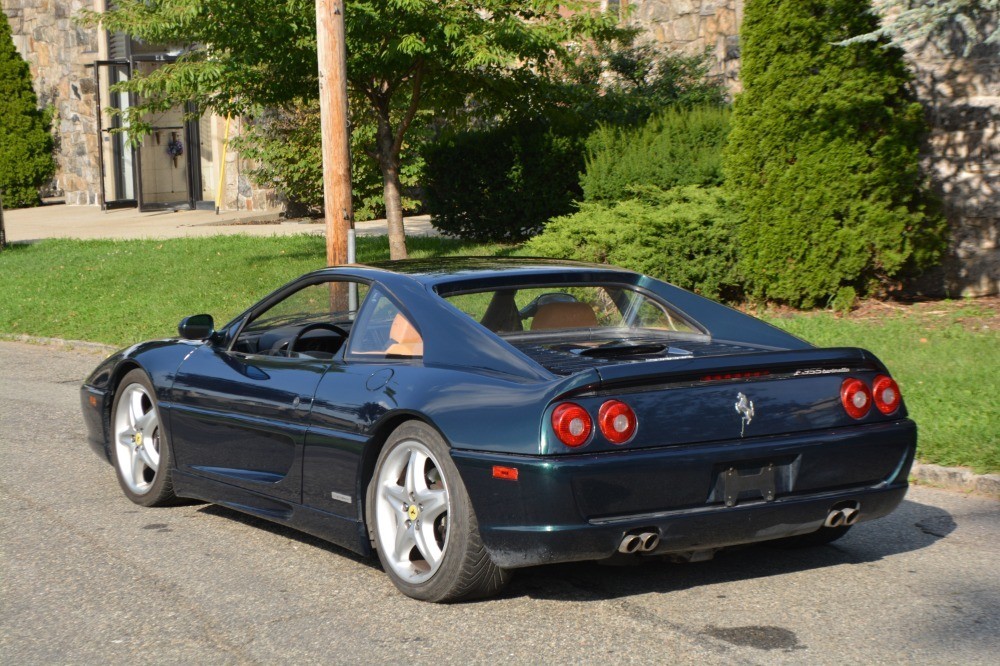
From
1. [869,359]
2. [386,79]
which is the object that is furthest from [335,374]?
[386,79]

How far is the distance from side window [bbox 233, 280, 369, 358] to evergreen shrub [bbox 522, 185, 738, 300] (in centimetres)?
716

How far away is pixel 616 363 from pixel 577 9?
1220cm

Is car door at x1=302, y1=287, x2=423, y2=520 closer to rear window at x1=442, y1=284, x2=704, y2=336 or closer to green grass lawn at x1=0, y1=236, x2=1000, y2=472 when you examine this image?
rear window at x1=442, y1=284, x2=704, y2=336

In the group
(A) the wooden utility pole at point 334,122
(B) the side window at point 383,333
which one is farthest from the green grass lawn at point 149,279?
(B) the side window at point 383,333

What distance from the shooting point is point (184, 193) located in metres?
32.7

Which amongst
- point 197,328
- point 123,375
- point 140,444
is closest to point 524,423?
point 197,328

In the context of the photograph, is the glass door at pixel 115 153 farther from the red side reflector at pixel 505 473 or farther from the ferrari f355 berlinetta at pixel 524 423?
the red side reflector at pixel 505 473

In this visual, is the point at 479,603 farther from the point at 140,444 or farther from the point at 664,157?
the point at 664,157

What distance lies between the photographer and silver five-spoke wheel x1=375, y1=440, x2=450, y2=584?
5.07 metres

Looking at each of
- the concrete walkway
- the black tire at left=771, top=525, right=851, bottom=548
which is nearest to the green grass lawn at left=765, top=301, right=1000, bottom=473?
the black tire at left=771, top=525, right=851, bottom=548

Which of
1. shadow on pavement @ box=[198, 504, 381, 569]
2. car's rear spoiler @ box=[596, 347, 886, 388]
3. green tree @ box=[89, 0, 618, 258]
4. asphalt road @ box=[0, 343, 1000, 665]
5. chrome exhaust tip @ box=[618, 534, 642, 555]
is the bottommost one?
shadow on pavement @ box=[198, 504, 381, 569]

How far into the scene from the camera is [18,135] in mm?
35000

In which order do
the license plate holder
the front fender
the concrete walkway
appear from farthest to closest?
1. the concrete walkway
2. the front fender
3. the license plate holder

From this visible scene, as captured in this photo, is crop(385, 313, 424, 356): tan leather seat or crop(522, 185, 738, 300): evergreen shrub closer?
crop(385, 313, 424, 356): tan leather seat
